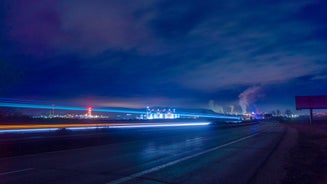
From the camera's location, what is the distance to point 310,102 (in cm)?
8612

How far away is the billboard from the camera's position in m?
85.8

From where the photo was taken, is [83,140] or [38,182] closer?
[38,182]

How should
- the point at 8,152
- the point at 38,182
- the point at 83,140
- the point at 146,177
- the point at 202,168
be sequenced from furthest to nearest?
1. the point at 83,140
2. the point at 8,152
3. the point at 202,168
4. the point at 146,177
5. the point at 38,182

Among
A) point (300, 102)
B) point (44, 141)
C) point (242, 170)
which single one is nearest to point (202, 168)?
point (242, 170)

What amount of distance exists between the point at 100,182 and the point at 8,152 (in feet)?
38.5

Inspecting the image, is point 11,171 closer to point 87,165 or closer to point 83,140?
point 87,165

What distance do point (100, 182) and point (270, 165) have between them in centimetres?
758

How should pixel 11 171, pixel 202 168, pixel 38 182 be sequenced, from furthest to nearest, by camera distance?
pixel 202 168 → pixel 11 171 → pixel 38 182

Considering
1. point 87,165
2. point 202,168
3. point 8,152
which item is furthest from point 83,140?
point 202,168

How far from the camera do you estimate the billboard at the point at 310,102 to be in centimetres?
8579

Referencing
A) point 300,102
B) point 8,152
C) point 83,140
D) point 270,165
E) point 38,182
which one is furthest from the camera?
point 300,102

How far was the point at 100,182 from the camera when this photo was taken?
974 centimetres

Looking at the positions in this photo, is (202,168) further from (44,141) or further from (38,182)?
(44,141)

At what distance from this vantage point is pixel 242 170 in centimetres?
1234
